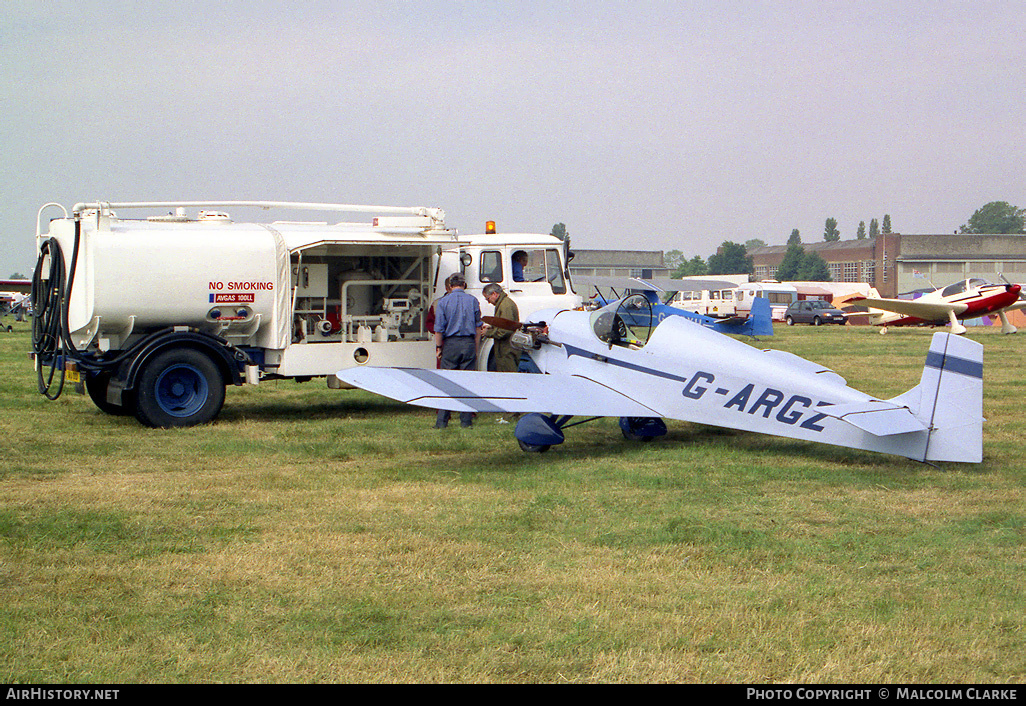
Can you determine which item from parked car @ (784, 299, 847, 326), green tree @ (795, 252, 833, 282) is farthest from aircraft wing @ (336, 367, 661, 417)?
green tree @ (795, 252, 833, 282)

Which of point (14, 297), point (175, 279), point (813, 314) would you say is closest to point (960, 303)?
point (813, 314)

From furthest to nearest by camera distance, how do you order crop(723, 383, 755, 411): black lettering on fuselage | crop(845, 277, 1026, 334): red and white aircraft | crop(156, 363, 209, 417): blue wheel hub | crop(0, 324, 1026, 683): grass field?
1. crop(845, 277, 1026, 334): red and white aircraft
2. crop(156, 363, 209, 417): blue wheel hub
3. crop(723, 383, 755, 411): black lettering on fuselage
4. crop(0, 324, 1026, 683): grass field

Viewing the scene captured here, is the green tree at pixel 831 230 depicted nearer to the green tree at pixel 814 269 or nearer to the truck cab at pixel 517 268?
the green tree at pixel 814 269

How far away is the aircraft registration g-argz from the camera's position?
7.38 meters

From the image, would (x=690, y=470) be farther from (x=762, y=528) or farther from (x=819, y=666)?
(x=819, y=666)

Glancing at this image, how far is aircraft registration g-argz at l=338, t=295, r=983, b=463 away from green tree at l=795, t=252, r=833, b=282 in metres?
116

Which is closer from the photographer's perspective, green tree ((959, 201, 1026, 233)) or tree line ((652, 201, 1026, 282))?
tree line ((652, 201, 1026, 282))

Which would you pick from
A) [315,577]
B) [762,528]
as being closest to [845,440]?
[762,528]

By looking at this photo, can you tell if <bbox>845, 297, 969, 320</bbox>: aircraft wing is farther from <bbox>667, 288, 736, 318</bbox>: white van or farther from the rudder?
the rudder

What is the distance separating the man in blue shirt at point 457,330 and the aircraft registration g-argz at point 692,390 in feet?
2.86

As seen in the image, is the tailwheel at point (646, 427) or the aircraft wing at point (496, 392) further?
the tailwheel at point (646, 427)

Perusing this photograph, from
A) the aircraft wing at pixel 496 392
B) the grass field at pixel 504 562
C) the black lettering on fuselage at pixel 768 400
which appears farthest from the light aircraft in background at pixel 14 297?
the black lettering on fuselage at pixel 768 400

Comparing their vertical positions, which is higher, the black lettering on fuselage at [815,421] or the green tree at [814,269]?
the green tree at [814,269]

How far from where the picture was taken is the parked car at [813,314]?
50031mm
